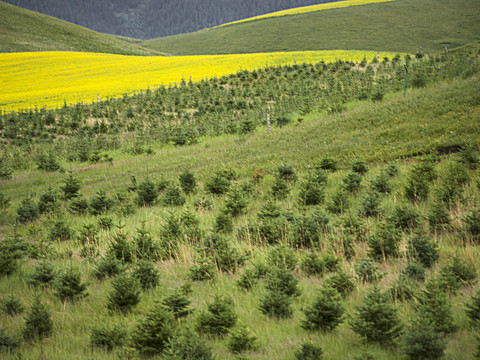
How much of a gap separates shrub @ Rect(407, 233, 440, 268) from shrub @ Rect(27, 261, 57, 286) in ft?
21.2

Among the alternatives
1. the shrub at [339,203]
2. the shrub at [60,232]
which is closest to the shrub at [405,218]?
the shrub at [339,203]

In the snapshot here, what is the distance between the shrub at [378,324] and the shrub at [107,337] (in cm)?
302

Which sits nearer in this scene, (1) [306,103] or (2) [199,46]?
(1) [306,103]

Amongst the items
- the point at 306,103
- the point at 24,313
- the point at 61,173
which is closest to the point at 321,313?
the point at 24,313

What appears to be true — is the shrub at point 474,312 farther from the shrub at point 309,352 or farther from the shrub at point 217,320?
the shrub at point 217,320

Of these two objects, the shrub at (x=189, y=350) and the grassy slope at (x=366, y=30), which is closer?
the shrub at (x=189, y=350)

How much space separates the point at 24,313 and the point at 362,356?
5.33 m

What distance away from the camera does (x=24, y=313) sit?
6219 mm

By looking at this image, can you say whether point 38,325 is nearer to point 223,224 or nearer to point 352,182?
point 223,224

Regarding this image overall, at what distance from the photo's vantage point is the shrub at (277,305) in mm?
5270

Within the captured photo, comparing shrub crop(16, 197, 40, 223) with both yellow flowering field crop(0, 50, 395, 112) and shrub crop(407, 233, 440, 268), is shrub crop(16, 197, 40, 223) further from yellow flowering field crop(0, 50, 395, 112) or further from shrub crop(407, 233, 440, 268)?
yellow flowering field crop(0, 50, 395, 112)

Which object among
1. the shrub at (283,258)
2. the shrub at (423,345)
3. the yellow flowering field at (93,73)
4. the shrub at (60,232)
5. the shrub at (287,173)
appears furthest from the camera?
the yellow flowering field at (93,73)

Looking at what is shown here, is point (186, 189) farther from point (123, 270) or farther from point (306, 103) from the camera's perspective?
point (306, 103)

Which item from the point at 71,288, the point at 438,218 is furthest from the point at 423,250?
the point at 71,288
